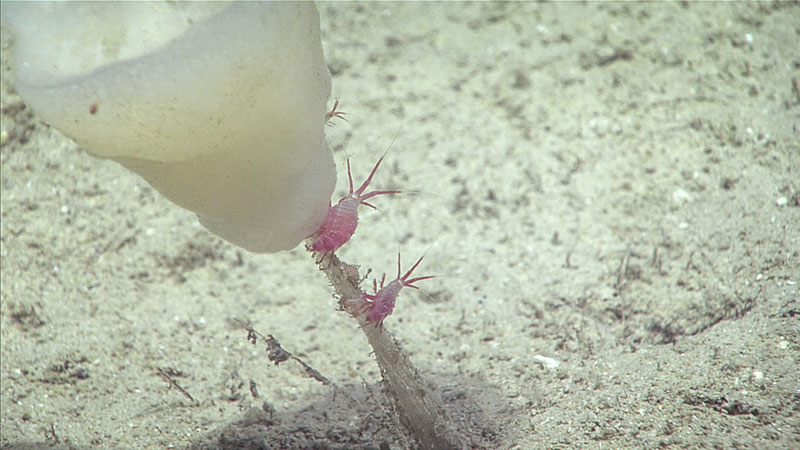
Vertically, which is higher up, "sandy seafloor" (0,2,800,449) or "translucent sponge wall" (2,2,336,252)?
"translucent sponge wall" (2,2,336,252)

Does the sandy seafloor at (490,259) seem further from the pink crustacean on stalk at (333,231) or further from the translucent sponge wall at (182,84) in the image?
the translucent sponge wall at (182,84)

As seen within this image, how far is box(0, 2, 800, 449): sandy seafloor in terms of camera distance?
2.37 meters

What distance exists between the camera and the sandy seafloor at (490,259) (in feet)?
7.77

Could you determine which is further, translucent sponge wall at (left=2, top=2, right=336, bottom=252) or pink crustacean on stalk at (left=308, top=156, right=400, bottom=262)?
pink crustacean on stalk at (left=308, top=156, right=400, bottom=262)

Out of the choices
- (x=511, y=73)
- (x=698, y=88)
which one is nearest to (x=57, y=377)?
(x=511, y=73)

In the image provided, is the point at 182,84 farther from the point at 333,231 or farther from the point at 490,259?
the point at 490,259

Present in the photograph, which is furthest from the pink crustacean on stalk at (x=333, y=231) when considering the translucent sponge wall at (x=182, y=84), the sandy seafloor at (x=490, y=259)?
the sandy seafloor at (x=490, y=259)

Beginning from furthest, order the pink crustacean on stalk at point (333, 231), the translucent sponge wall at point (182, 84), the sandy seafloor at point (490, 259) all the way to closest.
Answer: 1. the sandy seafloor at point (490, 259)
2. the pink crustacean on stalk at point (333, 231)
3. the translucent sponge wall at point (182, 84)

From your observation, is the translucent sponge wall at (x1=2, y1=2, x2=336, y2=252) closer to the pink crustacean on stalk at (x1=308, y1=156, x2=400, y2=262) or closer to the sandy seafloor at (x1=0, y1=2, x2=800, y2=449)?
the pink crustacean on stalk at (x1=308, y1=156, x2=400, y2=262)

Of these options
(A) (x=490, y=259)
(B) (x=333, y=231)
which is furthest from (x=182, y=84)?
(A) (x=490, y=259)

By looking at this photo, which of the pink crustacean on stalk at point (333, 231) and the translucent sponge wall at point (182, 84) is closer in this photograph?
the translucent sponge wall at point (182, 84)

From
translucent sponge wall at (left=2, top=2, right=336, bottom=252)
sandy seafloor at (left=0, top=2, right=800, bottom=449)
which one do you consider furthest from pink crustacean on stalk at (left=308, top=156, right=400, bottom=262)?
sandy seafloor at (left=0, top=2, right=800, bottom=449)

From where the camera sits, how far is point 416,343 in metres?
3.01

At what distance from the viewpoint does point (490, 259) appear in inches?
136
